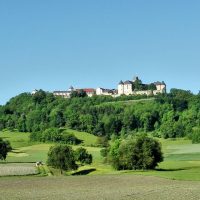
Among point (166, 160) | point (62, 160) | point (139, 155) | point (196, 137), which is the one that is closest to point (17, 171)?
point (62, 160)

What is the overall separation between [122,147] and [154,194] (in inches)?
2010

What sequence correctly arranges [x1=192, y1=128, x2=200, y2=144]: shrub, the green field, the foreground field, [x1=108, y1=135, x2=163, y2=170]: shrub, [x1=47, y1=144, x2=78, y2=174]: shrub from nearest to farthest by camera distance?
the foreground field < the green field < [x1=108, y1=135, x2=163, y2=170]: shrub < [x1=47, y1=144, x2=78, y2=174]: shrub < [x1=192, y1=128, x2=200, y2=144]: shrub

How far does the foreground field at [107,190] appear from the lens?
52259mm

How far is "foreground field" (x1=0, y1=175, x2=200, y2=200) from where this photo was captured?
52.3 meters

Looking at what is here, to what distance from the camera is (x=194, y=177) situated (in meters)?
78.1

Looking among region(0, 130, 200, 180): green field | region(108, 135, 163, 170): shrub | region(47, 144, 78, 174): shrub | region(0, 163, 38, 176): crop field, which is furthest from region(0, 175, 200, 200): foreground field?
region(47, 144, 78, 174): shrub

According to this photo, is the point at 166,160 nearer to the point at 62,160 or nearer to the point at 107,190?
the point at 62,160

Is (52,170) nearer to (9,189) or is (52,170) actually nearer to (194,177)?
(194,177)

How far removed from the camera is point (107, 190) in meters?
59.9

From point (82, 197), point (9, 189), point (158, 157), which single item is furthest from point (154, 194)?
point (158, 157)

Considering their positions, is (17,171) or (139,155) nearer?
(139,155)

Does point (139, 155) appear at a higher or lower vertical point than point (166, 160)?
higher

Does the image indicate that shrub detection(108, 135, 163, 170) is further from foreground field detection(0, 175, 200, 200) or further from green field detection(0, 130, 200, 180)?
foreground field detection(0, 175, 200, 200)

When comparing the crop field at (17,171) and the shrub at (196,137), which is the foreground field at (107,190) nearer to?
the crop field at (17,171)
